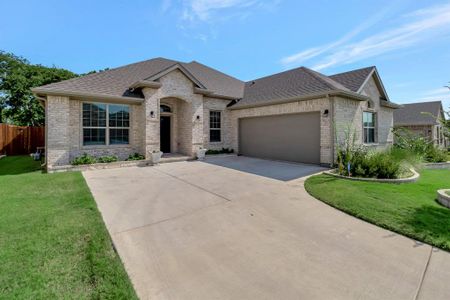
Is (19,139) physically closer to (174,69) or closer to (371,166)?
(174,69)

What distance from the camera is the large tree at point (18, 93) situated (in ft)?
78.0

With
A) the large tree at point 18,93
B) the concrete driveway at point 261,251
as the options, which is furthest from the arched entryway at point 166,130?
the large tree at point 18,93

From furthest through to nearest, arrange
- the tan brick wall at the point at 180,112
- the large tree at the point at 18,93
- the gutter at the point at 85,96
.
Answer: the large tree at the point at 18,93 → the tan brick wall at the point at 180,112 → the gutter at the point at 85,96

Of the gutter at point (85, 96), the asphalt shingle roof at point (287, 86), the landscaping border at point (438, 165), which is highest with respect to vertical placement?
the asphalt shingle roof at point (287, 86)

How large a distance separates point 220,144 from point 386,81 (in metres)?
11.6

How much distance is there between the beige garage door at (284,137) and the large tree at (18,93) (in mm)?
25782

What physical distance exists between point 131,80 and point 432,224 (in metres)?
13.4

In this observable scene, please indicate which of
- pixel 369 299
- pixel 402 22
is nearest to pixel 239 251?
pixel 369 299

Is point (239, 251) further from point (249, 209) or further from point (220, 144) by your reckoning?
point (220, 144)

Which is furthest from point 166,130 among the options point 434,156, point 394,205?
point 434,156

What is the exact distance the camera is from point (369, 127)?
42.6 ft

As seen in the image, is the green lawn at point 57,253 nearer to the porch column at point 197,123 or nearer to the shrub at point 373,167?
the porch column at point 197,123

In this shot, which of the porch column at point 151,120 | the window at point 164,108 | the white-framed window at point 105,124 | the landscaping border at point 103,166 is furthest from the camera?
the window at point 164,108

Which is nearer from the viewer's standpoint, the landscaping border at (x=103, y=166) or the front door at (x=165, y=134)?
the landscaping border at (x=103, y=166)
